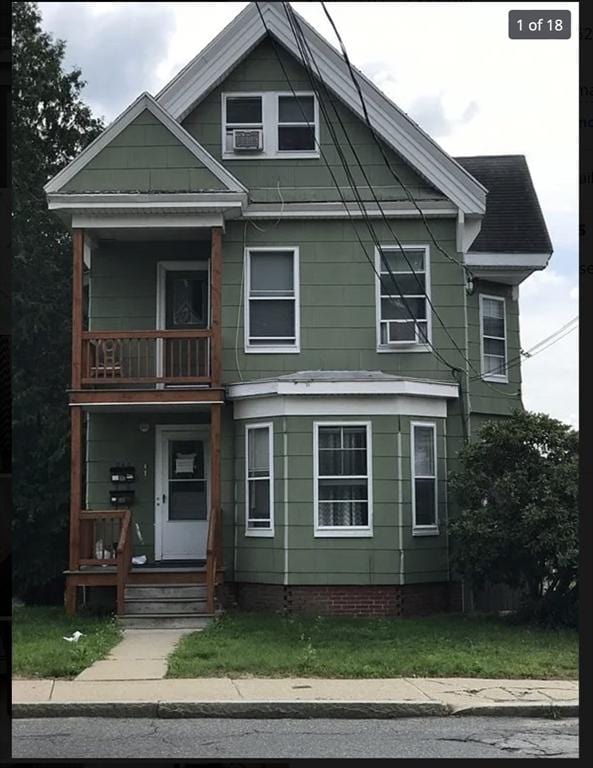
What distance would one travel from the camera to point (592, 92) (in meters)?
3.42

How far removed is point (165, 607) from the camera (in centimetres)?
1194

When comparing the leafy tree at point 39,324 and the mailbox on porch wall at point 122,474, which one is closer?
the mailbox on porch wall at point 122,474

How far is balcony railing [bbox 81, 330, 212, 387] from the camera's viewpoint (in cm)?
1261

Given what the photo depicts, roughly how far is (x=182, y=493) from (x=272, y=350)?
2.24m

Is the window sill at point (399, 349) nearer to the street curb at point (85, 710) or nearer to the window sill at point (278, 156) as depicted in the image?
the window sill at point (278, 156)

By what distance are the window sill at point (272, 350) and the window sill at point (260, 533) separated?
223 cm

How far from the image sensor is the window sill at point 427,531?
41.4 feet

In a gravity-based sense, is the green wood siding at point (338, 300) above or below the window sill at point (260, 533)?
above

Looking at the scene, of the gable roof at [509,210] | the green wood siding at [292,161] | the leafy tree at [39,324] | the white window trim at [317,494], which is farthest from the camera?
the leafy tree at [39,324]

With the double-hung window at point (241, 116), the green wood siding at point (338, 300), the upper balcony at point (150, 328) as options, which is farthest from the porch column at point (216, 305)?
the double-hung window at point (241, 116)

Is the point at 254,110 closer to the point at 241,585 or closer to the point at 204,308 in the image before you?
the point at 204,308

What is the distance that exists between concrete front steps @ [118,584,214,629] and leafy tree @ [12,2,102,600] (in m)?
3.99

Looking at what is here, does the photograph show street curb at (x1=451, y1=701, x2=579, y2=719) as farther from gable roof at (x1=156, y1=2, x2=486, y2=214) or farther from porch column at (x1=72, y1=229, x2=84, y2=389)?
gable roof at (x1=156, y1=2, x2=486, y2=214)

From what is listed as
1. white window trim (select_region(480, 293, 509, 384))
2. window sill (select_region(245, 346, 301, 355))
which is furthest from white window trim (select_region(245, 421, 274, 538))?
white window trim (select_region(480, 293, 509, 384))
